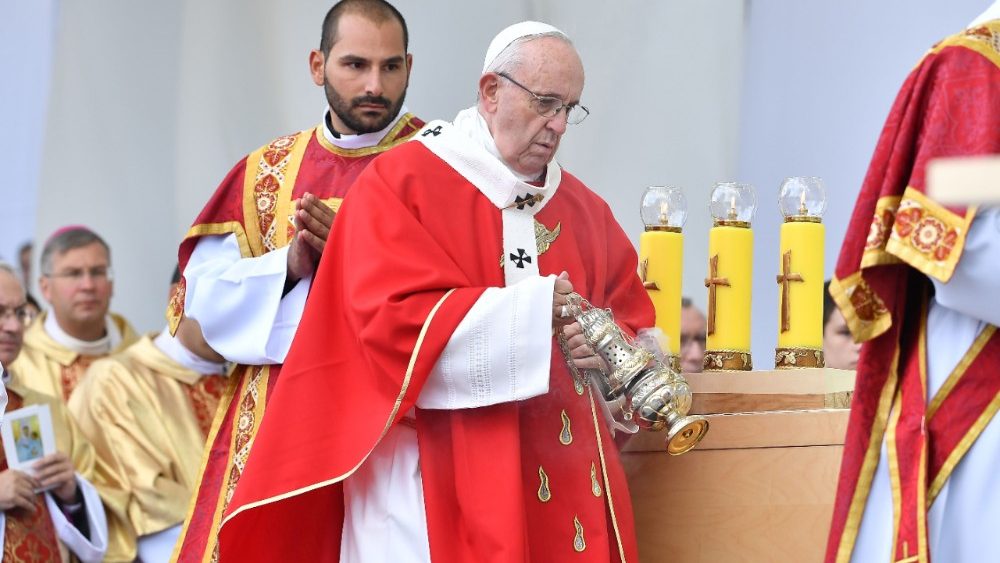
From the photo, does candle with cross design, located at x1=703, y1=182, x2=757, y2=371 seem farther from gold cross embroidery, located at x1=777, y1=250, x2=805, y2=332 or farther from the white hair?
the white hair

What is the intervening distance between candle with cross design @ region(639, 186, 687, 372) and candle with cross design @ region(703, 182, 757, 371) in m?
0.09

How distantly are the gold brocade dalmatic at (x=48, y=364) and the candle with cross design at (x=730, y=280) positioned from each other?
4.17 metres

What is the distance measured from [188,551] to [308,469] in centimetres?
96

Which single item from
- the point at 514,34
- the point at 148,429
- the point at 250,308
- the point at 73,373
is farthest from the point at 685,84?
the point at 73,373

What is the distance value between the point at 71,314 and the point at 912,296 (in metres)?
5.27

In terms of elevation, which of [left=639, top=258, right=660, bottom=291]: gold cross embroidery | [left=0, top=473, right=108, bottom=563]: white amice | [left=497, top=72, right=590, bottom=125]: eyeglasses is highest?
[left=497, top=72, right=590, bottom=125]: eyeglasses

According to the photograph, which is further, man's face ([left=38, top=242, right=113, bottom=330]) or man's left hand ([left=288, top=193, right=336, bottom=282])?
man's face ([left=38, top=242, right=113, bottom=330])

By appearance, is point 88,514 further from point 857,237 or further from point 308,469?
point 857,237

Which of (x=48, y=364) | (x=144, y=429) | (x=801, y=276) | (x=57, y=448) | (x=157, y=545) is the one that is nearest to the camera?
(x=801, y=276)

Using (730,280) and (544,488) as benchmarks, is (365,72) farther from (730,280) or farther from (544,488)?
(544,488)

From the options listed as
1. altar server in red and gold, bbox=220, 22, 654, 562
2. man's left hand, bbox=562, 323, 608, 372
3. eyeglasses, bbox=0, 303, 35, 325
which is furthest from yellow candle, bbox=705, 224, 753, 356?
eyeglasses, bbox=0, 303, 35, 325

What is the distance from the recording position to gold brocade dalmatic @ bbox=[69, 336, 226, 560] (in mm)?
6656

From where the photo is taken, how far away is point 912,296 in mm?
3189

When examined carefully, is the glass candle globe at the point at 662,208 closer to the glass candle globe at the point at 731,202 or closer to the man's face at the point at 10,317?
the glass candle globe at the point at 731,202
